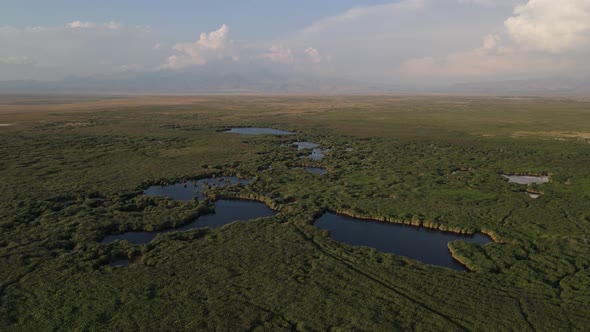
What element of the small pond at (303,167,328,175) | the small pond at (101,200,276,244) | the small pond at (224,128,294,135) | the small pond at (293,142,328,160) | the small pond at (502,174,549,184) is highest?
the small pond at (224,128,294,135)

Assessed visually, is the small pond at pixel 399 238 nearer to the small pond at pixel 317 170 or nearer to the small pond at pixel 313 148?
the small pond at pixel 317 170

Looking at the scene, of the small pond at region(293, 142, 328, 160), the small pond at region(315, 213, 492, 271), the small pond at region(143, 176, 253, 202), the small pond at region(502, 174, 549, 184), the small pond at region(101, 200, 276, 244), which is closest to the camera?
the small pond at region(315, 213, 492, 271)

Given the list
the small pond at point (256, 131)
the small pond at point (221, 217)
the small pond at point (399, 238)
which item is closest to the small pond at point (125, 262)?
the small pond at point (221, 217)

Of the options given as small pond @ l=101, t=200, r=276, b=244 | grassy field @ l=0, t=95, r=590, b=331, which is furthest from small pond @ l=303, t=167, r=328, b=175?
small pond @ l=101, t=200, r=276, b=244

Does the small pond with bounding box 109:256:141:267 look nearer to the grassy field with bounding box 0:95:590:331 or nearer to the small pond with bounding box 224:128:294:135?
the grassy field with bounding box 0:95:590:331

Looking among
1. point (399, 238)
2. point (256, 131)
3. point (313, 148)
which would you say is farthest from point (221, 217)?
point (256, 131)
